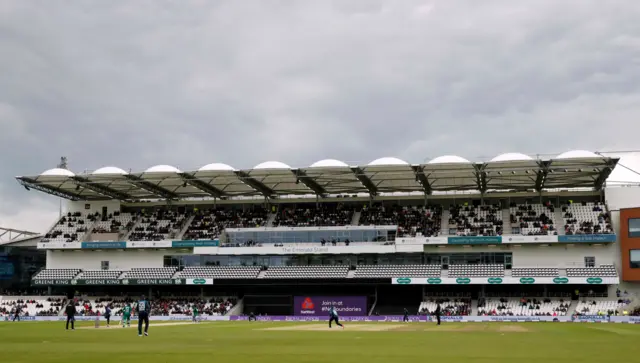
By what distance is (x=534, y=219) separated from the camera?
79.8 meters

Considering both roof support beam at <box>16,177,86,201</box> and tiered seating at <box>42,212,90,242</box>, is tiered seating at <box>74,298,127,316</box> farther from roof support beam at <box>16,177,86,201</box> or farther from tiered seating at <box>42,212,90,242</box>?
roof support beam at <box>16,177,86,201</box>

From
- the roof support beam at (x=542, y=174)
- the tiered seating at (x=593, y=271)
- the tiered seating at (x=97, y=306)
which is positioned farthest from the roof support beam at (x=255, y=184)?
the tiered seating at (x=593, y=271)

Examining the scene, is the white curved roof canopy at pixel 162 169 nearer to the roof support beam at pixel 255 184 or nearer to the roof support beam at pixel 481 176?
the roof support beam at pixel 255 184

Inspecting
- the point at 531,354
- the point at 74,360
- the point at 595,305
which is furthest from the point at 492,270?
the point at 74,360

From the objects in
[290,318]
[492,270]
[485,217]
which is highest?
[485,217]

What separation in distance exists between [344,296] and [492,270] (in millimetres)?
16580

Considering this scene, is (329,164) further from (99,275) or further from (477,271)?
(99,275)

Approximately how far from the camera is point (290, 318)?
241 ft

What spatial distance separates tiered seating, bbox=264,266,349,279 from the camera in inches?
3056

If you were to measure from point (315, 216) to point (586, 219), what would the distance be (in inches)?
1242

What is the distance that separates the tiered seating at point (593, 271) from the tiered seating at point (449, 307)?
36.4 feet

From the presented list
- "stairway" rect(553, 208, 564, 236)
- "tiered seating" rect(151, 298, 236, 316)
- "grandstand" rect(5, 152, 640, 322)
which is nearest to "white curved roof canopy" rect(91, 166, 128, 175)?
"grandstand" rect(5, 152, 640, 322)

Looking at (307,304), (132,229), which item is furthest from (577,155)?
(132,229)

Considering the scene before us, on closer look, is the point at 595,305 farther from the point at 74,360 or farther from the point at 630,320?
the point at 74,360
